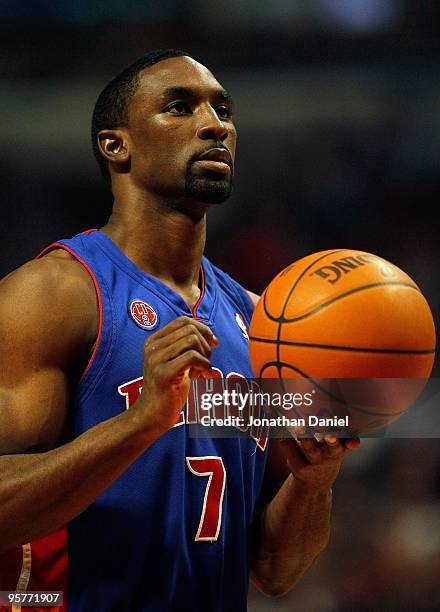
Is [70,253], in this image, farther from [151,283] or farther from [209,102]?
[209,102]

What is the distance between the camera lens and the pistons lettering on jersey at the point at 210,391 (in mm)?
2648

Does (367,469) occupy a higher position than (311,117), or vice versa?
(311,117)

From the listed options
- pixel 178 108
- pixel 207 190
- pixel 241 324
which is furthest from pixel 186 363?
pixel 178 108

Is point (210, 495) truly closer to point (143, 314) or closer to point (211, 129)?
point (143, 314)

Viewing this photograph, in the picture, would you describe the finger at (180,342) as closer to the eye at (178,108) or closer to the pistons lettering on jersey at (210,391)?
the pistons lettering on jersey at (210,391)

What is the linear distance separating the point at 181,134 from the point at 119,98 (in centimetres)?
36

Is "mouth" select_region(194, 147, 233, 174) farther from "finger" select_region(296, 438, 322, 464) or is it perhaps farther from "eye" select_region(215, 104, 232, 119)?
"finger" select_region(296, 438, 322, 464)

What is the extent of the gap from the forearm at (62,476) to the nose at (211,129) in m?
1.11

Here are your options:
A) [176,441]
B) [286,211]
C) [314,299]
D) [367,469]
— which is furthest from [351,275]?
[286,211]

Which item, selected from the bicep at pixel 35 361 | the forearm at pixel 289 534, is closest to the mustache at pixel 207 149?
the bicep at pixel 35 361

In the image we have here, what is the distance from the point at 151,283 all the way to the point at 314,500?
90cm

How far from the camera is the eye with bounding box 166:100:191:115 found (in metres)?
3.01

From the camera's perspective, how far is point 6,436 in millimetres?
2424

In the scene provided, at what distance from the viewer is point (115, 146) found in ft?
10.3
